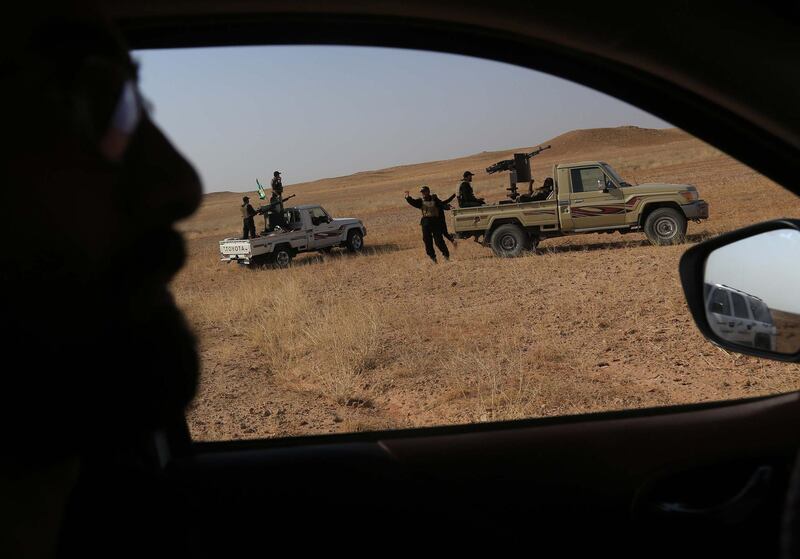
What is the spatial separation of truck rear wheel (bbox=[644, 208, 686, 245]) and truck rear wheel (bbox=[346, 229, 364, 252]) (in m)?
8.79

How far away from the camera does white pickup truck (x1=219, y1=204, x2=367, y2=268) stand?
18297mm

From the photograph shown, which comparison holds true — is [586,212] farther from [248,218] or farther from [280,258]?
[248,218]

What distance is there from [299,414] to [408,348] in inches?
83.3

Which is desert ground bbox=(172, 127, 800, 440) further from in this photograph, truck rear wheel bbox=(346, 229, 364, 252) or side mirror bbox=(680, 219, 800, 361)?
truck rear wheel bbox=(346, 229, 364, 252)

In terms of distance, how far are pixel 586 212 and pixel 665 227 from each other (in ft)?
4.90

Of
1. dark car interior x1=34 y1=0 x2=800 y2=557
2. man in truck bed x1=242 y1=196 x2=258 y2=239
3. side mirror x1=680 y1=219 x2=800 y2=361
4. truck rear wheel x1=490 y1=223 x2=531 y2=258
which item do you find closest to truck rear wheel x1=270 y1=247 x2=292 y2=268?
man in truck bed x1=242 y1=196 x2=258 y2=239

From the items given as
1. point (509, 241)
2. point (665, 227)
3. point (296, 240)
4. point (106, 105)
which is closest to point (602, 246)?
point (665, 227)

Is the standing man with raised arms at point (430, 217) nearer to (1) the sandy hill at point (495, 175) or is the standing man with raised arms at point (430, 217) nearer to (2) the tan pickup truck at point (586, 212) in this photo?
(2) the tan pickup truck at point (586, 212)

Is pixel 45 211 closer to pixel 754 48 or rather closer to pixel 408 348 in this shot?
pixel 754 48

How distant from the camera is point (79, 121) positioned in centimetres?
106

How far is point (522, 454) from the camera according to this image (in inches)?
72.9

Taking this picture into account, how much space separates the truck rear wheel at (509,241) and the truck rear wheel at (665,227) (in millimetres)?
2432

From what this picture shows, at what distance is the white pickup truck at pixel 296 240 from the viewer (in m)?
18.3

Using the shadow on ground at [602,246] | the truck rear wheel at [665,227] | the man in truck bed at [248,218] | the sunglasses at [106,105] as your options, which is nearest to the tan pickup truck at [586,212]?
the truck rear wheel at [665,227]
